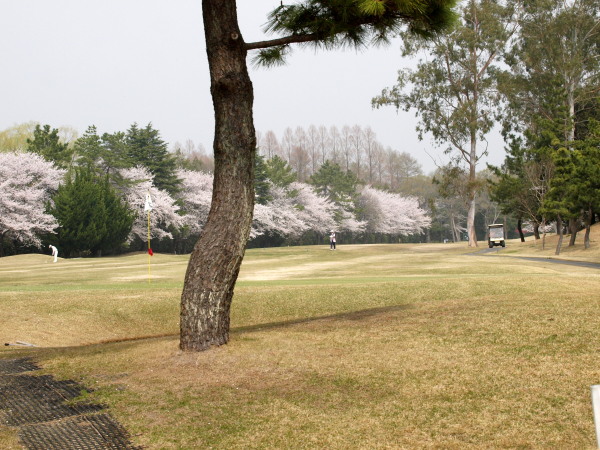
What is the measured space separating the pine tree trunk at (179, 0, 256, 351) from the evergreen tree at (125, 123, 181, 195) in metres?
53.0

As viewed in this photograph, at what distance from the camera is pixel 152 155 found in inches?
2437

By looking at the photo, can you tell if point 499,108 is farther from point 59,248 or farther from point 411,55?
point 59,248

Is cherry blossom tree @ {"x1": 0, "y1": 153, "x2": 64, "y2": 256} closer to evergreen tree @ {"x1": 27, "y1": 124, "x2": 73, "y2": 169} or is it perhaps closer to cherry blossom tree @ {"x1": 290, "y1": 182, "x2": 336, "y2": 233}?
evergreen tree @ {"x1": 27, "y1": 124, "x2": 73, "y2": 169}

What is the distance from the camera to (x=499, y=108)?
53.3m

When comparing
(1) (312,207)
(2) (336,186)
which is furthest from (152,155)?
(2) (336,186)

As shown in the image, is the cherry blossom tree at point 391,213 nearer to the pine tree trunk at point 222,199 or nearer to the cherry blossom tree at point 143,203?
the cherry blossom tree at point 143,203

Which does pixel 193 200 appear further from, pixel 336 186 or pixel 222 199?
pixel 222 199

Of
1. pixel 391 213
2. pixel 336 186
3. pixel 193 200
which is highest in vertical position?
pixel 336 186

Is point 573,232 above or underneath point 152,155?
underneath

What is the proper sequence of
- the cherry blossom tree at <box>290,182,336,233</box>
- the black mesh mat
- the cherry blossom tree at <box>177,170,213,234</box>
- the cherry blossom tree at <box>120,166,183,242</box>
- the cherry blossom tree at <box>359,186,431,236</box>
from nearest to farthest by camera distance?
the black mesh mat, the cherry blossom tree at <box>120,166,183,242</box>, the cherry blossom tree at <box>177,170,213,234</box>, the cherry blossom tree at <box>290,182,336,233</box>, the cherry blossom tree at <box>359,186,431,236</box>

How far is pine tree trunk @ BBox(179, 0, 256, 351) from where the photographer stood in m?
8.61

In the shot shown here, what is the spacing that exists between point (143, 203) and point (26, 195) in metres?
10.7

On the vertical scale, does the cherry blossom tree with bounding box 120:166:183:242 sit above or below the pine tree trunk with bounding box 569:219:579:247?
above

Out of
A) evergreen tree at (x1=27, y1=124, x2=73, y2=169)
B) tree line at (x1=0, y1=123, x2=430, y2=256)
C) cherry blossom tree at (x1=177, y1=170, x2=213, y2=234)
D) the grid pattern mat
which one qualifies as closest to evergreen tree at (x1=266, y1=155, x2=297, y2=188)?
tree line at (x1=0, y1=123, x2=430, y2=256)
